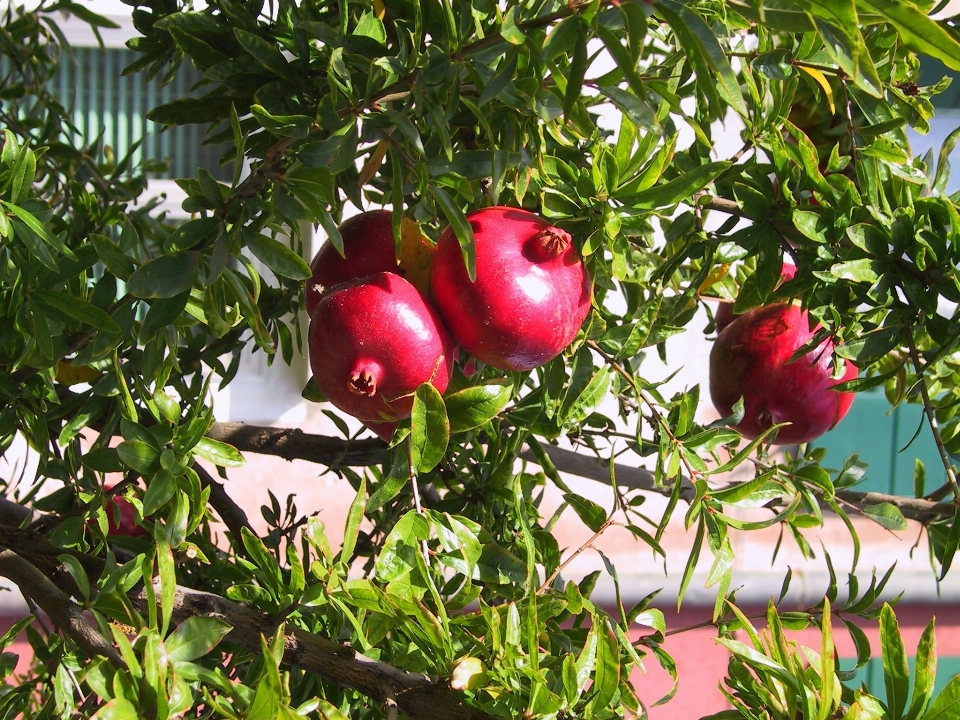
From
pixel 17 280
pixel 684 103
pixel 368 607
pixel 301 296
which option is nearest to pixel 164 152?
pixel 684 103

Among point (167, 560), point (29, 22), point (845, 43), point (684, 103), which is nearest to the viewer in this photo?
point (845, 43)

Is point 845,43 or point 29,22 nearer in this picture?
point 845,43

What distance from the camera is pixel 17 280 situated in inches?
14.3

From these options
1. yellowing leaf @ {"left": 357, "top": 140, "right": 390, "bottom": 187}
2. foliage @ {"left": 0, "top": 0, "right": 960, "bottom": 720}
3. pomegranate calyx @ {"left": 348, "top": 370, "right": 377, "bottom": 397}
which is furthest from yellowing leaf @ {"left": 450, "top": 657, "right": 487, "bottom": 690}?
yellowing leaf @ {"left": 357, "top": 140, "right": 390, "bottom": 187}

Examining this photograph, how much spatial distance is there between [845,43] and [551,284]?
0.46ft

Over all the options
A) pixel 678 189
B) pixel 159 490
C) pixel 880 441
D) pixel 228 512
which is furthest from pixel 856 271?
pixel 880 441

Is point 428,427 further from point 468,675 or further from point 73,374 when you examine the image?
point 73,374

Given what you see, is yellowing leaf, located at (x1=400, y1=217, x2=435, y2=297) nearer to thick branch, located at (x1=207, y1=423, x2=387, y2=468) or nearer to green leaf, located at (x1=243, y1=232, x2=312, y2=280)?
green leaf, located at (x1=243, y1=232, x2=312, y2=280)

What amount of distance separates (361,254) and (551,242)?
0.09 m

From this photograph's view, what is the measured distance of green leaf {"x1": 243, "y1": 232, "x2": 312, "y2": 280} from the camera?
1.11ft

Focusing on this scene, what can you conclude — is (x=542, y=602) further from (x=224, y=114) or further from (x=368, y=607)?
(x=224, y=114)

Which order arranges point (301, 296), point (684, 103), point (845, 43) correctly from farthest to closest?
point (684, 103) → point (301, 296) → point (845, 43)

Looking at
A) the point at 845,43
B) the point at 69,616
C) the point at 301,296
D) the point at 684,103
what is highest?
the point at 684,103

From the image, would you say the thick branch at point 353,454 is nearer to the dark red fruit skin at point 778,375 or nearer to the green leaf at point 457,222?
the dark red fruit skin at point 778,375
